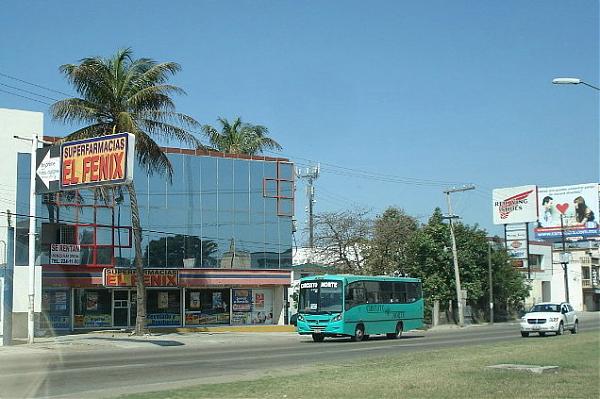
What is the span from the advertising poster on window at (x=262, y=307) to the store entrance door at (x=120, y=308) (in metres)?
8.09

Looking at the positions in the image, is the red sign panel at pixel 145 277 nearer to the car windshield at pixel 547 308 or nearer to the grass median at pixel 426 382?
the car windshield at pixel 547 308

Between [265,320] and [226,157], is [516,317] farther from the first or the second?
[226,157]

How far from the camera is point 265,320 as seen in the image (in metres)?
46.7

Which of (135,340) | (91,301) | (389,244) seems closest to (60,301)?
(91,301)

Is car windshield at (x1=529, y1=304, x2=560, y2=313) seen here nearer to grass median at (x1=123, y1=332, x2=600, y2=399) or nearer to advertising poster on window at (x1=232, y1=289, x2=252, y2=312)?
grass median at (x1=123, y1=332, x2=600, y2=399)

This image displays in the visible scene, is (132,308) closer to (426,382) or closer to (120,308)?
(120,308)

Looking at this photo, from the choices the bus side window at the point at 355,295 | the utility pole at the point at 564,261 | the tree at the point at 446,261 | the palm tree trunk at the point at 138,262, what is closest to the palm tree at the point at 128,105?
the palm tree trunk at the point at 138,262

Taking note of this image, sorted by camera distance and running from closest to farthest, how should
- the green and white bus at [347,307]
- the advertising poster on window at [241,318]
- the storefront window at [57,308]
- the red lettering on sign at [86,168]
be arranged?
the red lettering on sign at [86,168] → the green and white bus at [347,307] → the storefront window at [57,308] → the advertising poster on window at [241,318]

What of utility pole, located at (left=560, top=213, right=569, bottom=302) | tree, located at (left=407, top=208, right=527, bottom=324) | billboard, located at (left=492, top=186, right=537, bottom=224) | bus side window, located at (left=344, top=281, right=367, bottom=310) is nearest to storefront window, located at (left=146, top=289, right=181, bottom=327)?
bus side window, located at (left=344, top=281, right=367, bottom=310)

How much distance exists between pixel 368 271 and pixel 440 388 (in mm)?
44459

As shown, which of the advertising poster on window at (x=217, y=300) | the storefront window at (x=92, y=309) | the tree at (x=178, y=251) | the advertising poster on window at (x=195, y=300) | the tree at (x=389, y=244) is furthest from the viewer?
the tree at (x=389, y=244)

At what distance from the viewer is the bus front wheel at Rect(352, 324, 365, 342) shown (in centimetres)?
3347

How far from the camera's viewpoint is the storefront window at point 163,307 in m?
42.6

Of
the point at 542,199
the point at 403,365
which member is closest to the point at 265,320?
the point at 403,365
